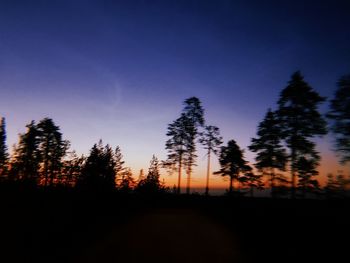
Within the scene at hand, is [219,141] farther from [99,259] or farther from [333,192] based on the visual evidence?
[99,259]

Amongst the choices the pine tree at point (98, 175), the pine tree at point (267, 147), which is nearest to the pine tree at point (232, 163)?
the pine tree at point (267, 147)

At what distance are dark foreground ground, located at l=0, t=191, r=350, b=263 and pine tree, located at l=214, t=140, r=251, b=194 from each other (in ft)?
68.3

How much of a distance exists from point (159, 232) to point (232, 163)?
102 ft

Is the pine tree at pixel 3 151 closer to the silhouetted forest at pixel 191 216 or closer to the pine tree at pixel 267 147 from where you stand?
the silhouetted forest at pixel 191 216

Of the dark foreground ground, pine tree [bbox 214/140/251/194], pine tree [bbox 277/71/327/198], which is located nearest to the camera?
the dark foreground ground

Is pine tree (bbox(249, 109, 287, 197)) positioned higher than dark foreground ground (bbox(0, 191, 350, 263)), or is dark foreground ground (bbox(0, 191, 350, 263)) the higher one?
pine tree (bbox(249, 109, 287, 197))

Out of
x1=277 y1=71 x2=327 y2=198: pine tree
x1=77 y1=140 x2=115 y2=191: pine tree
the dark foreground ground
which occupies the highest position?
x1=277 y1=71 x2=327 y2=198: pine tree

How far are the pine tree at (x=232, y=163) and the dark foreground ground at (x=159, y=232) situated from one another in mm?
20832

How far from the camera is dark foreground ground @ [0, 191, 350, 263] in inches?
459

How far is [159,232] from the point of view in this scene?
50.3ft

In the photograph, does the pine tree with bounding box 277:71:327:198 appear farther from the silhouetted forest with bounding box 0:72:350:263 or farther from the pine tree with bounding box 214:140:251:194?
the pine tree with bounding box 214:140:251:194

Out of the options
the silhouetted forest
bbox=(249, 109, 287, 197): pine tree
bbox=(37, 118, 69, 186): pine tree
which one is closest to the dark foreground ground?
the silhouetted forest

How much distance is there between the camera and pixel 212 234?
15.8 m

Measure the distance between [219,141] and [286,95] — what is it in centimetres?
1466
